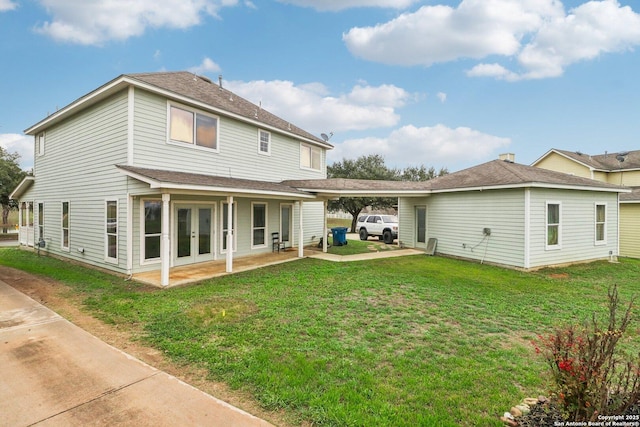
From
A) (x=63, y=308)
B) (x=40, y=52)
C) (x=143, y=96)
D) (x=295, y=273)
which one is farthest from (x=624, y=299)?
(x=40, y=52)

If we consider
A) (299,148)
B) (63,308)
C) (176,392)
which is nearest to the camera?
(176,392)

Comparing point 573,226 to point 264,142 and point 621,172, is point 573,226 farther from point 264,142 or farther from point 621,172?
point 621,172

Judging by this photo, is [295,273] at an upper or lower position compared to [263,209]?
lower

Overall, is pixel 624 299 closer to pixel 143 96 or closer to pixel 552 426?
pixel 552 426

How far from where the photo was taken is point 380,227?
66.3 ft

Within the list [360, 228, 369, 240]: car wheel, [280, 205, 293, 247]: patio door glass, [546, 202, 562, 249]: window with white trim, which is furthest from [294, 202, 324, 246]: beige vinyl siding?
[546, 202, 562, 249]: window with white trim

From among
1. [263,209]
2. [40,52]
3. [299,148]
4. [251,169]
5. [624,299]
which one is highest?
[40,52]

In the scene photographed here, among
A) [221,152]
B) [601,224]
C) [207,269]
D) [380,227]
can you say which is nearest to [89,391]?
[207,269]

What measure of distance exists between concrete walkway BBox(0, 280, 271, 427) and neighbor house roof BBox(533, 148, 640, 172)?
2557 cm

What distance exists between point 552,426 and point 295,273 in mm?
7403

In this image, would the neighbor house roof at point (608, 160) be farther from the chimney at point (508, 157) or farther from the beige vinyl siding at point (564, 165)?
the chimney at point (508, 157)

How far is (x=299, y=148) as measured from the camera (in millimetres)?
14992

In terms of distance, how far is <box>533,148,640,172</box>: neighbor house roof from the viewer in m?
19.6

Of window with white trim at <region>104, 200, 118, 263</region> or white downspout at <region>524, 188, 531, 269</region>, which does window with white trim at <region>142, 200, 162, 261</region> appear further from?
white downspout at <region>524, 188, 531, 269</region>
